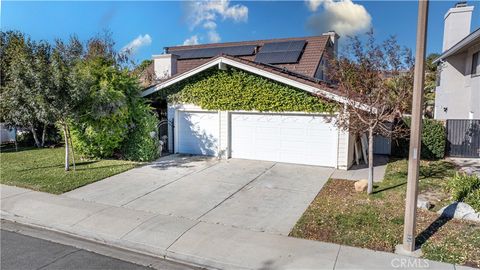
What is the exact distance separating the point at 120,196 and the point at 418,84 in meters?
6.95

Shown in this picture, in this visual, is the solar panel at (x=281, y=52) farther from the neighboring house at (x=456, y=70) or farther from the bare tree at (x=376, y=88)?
the bare tree at (x=376, y=88)

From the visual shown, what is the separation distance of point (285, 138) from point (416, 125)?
7.15 m

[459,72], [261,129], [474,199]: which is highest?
[459,72]

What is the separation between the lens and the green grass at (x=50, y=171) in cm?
890

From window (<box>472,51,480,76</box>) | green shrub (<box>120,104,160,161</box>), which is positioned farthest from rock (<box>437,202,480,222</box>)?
window (<box>472,51,480,76</box>)

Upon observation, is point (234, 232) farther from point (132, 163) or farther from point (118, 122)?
point (118, 122)

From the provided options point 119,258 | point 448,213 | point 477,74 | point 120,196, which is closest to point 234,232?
point 119,258

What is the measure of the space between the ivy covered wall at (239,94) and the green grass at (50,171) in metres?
3.62

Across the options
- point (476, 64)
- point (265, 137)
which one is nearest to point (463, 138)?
point (476, 64)

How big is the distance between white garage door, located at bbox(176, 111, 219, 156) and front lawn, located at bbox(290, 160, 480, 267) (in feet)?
19.0

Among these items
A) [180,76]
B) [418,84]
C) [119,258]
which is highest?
[180,76]

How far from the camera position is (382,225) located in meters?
6.15

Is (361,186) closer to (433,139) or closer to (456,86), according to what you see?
(433,139)

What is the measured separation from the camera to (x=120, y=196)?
8.03 meters
